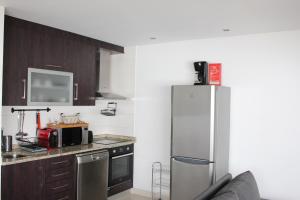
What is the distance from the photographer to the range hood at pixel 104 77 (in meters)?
4.57

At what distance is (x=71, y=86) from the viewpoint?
3.99 meters

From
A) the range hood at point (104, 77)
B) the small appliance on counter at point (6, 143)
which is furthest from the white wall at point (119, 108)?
the small appliance on counter at point (6, 143)

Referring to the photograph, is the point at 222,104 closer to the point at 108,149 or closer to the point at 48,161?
the point at 108,149

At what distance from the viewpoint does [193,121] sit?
3650 mm

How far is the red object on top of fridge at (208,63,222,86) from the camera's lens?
407 centimetres

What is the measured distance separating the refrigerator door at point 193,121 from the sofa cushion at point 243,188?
2.61ft

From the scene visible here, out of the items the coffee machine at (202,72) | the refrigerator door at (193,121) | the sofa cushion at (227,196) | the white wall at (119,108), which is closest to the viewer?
the sofa cushion at (227,196)

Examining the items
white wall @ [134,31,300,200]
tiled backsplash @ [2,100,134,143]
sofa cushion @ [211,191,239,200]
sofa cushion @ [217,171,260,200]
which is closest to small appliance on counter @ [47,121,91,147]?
tiled backsplash @ [2,100,134,143]

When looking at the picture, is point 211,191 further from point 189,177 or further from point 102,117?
point 102,117

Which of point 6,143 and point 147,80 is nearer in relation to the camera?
point 6,143

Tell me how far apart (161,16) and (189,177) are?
1.96 metres

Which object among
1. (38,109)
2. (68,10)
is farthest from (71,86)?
(68,10)

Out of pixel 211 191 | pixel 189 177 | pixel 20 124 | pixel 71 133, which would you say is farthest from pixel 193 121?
pixel 20 124

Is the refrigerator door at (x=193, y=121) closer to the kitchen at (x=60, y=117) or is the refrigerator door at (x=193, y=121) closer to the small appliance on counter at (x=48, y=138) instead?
the kitchen at (x=60, y=117)
